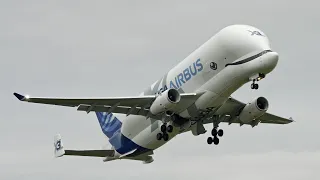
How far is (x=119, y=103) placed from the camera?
6781cm

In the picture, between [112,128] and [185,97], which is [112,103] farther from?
[112,128]

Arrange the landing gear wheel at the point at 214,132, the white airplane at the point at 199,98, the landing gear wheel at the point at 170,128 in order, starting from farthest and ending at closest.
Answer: the landing gear wheel at the point at 214,132 < the landing gear wheel at the point at 170,128 < the white airplane at the point at 199,98

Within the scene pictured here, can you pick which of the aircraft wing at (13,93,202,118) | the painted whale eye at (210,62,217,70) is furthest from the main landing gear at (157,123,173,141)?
the painted whale eye at (210,62,217,70)

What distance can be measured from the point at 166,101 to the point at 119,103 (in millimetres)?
4200

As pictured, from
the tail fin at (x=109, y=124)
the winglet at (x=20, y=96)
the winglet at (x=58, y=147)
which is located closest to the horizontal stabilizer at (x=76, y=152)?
the winglet at (x=58, y=147)

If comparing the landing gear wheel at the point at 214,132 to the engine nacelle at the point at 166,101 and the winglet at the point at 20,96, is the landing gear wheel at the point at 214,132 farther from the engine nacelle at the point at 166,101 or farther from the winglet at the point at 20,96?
the winglet at the point at 20,96

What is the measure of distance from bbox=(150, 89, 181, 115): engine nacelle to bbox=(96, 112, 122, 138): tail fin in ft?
38.0

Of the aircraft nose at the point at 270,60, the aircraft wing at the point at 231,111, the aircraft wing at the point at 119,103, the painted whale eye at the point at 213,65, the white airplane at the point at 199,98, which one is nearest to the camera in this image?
the aircraft nose at the point at 270,60

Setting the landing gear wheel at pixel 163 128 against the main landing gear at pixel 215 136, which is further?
the main landing gear at pixel 215 136

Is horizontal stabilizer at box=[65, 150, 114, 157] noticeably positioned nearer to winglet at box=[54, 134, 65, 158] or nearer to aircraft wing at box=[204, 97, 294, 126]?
winglet at box=[54, 134, 65, 158]

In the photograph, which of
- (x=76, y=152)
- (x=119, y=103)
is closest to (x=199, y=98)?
(x=119, y=103)

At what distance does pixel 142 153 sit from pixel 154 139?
10.4 ft

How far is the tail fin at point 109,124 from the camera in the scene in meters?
77.8

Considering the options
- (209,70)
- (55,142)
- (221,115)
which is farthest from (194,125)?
(55,142)
